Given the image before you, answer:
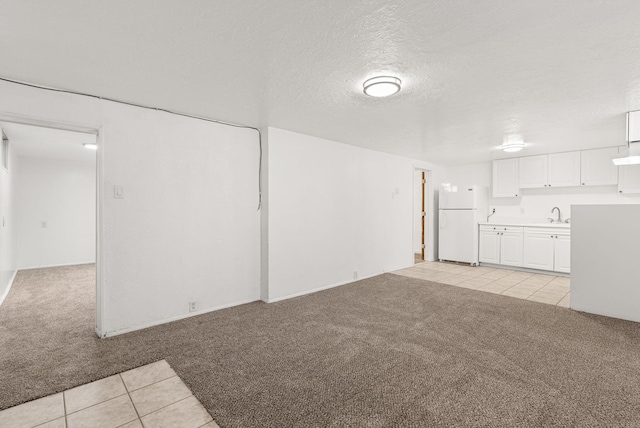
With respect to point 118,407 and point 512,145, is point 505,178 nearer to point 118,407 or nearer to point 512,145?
point 512,145

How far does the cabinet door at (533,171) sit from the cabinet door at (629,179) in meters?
1.03

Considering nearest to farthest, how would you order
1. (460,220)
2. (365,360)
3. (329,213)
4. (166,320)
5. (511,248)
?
1. (365,360)
2. (166,320)
3. (329,213)
4. (511,248)
5. (460,220)

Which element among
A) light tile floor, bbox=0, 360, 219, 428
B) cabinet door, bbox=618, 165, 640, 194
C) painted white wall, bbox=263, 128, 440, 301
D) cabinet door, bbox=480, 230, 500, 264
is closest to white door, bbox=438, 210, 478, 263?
cabinet door, bbox=480, 230, 500, 264

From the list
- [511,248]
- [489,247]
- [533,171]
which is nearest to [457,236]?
[489,247]

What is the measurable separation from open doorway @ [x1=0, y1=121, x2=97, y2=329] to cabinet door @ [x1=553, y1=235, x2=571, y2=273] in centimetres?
769

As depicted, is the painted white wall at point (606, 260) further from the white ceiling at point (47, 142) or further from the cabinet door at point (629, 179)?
the white ceiling at point (47, 142)

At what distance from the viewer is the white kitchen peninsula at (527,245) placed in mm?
5215

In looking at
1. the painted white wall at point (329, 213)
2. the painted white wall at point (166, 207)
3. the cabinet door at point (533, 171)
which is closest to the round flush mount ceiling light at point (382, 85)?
the painted white wall at point (329, 213)

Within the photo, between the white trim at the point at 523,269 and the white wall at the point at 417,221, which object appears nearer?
the white trim at the point at 523,269

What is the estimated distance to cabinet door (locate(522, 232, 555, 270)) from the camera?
534 cm

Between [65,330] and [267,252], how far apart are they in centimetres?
219

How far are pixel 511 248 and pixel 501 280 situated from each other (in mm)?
1117

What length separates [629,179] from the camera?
15.9 ft

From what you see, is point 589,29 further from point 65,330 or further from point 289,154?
point 65,330
